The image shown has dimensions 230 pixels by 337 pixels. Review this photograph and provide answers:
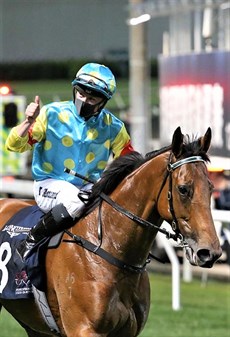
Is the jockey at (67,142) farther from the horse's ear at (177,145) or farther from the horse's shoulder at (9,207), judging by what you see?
the horse's ear at (177,145)

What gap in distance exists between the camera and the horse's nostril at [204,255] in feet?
19.0

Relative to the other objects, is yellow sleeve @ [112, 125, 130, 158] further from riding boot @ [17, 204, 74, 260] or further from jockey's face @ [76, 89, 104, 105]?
riding boot @ [17, 204, 74, 260]

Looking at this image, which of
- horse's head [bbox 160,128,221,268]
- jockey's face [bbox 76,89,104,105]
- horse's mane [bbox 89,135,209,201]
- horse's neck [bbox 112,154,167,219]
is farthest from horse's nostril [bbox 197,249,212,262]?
jockey's face [bbox 76,89,104,105]

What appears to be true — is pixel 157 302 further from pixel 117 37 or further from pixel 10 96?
pixel 117 37

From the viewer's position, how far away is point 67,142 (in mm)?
6723

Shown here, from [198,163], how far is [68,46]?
25.4m

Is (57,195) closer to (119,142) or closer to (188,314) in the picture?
(119,142)

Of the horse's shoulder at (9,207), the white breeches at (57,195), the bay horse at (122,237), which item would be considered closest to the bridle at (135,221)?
the bay horse at (122,237)

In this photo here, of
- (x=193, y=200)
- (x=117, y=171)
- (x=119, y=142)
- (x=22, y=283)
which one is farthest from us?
(x=119, y=142)

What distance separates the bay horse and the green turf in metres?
3.08

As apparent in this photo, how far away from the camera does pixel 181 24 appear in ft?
49.1

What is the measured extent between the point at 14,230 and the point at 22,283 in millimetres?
412

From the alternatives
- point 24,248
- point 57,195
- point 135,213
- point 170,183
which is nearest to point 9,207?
point 24,248

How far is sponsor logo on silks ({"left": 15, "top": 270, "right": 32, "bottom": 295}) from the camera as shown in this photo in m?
6.79
